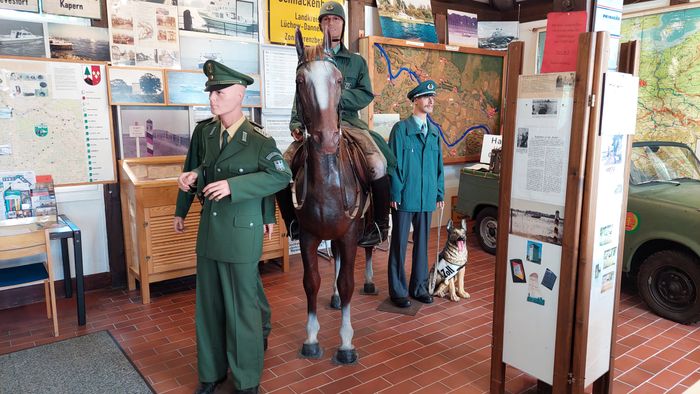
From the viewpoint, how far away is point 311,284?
3602mm

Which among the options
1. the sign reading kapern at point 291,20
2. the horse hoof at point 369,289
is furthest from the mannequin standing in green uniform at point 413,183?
the sign reading kapern at point 291,20

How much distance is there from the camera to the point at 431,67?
23.2 feet

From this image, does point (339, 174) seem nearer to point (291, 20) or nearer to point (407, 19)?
point (291, 20)

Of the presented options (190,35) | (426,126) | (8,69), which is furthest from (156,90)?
(426,126)

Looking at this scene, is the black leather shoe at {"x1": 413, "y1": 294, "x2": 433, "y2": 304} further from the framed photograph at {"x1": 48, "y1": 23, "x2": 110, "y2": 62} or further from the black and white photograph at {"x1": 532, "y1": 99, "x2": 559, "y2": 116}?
the framed photograph at {"x1": 48, "y1": 23, "x2": 110, "y2": 62}

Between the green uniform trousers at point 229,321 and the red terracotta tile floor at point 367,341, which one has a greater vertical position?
the green uniform trousers at point 229,321

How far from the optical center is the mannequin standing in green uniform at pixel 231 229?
2822mm

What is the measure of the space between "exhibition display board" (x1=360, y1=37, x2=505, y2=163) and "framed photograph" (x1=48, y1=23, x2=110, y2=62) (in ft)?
9.97

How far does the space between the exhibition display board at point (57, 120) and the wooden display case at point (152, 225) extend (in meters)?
0.31

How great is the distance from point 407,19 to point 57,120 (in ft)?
14.7

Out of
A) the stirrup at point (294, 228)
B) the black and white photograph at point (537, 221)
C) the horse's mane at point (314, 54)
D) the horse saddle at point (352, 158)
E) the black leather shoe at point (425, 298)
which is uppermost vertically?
the horse's mane at point (314, 54)

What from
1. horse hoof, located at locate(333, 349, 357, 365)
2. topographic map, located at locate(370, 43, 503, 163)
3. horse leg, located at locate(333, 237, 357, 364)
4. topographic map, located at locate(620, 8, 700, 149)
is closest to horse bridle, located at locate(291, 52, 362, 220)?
horse leg, located at locate(333, 237, 357, 364)

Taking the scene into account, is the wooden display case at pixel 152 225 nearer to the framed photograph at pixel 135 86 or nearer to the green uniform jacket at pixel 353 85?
the framed photograph at pixel 135 86

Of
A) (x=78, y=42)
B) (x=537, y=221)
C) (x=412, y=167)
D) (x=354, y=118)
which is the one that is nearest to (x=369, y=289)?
(x=412, y=167)
